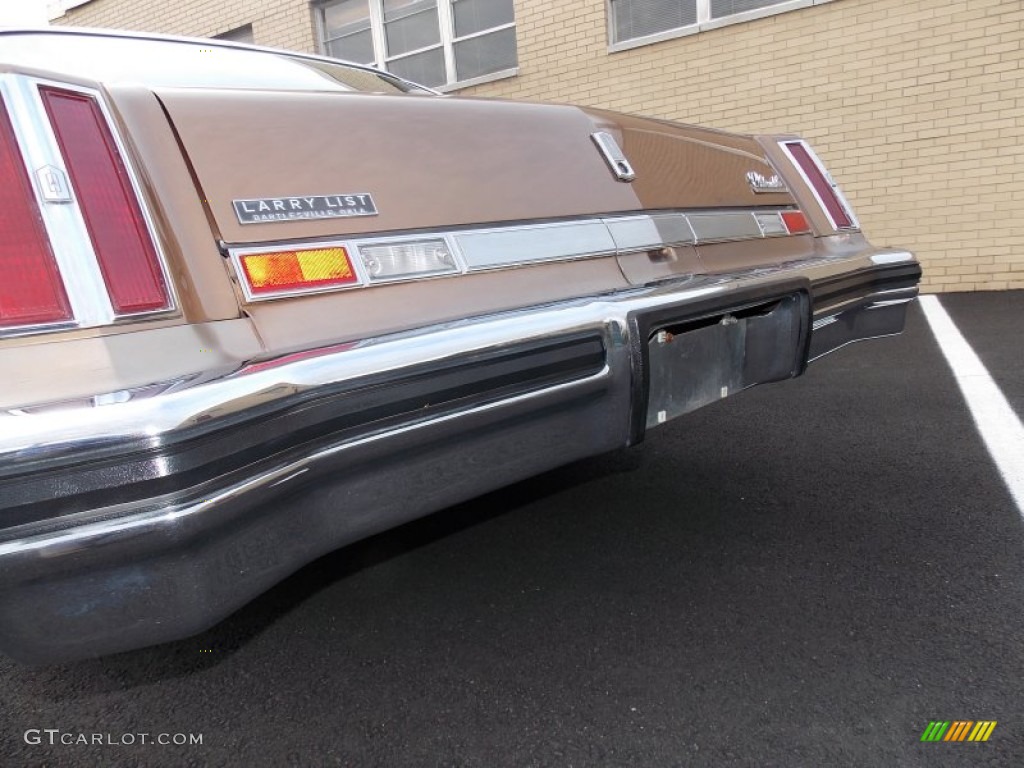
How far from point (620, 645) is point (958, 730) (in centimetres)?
75

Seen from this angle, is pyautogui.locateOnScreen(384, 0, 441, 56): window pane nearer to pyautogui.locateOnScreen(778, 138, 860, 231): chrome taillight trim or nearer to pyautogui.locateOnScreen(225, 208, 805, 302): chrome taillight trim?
pyautogui.locateOnScreen(778, 138, 860, 231): chrome taillight trim

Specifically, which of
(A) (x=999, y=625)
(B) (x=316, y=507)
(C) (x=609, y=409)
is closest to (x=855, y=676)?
(A) (x=999, y=625)

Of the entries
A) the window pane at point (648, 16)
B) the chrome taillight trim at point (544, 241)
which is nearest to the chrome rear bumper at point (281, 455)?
the chrome taillight trim at point (544, 241)

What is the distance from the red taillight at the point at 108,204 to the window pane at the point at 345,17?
360 inches

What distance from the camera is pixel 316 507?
1287mm

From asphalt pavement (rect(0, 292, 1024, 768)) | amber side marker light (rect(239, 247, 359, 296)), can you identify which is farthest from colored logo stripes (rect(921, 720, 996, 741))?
amber side marker light (rect(239, 247, 359, 296))

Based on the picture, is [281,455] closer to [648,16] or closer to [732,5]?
[732,5]

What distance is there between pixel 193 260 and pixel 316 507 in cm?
52

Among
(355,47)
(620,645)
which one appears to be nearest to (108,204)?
(620,645)

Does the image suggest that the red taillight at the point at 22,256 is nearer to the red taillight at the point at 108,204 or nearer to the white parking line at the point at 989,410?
the red taillight at the point at 108,204

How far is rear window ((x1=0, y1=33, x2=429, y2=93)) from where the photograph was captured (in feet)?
5.42

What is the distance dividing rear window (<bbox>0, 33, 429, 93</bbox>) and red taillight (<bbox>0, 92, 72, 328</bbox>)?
0.37 m

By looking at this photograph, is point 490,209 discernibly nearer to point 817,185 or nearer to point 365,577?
point 365,577

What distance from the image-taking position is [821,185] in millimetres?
2775
